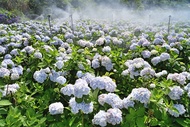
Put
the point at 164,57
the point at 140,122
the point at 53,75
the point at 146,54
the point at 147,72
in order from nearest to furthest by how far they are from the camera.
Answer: the point at 140,122 < the point at 147,72 < the point at 53,75 < the point at 164,57 < the point at 146,54

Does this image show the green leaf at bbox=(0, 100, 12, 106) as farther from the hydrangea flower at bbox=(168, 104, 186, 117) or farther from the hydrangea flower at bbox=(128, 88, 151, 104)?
the hydrangea flower at bbox=(168, 104, 186, 117)

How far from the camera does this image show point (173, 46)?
3.65 meters

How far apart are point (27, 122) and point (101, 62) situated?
49.5 inches

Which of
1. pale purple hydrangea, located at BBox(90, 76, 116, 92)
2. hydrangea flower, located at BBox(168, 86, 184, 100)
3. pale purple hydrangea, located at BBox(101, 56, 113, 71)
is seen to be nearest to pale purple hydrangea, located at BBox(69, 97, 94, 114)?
pale purple hydrangea, located at BBox(90, 76, 116, 92)

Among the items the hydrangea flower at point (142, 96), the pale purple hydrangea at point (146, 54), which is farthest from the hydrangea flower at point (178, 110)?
the pale purple hydrangea at point (146, 54)

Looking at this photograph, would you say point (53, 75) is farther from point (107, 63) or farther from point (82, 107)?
point (82, 107)

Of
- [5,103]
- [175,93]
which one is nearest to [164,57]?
[175,93]

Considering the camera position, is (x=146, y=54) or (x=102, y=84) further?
(x=146, y=54)

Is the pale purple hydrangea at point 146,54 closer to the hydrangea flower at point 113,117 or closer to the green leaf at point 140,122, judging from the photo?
the green leaf at point 140,122

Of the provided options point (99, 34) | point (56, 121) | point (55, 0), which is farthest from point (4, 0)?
point (56, 121)

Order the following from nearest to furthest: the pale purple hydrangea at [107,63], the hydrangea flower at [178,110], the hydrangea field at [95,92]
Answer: the hydrangea field at [95,92]
the hydrangea flower at [178,110]
the pale purple hydrangea at [107,63]

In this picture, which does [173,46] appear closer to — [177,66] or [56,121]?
[177,66]

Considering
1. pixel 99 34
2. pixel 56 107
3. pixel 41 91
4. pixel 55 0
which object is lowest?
A: pixel 55 0

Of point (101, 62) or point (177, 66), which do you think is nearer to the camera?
point (101, 62)
